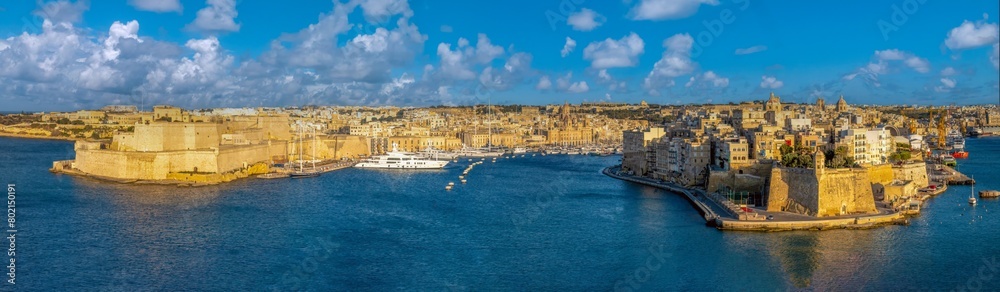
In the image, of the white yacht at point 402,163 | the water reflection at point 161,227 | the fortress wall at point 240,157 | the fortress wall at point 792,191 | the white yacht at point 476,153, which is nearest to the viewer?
the water reflection at point 161,227

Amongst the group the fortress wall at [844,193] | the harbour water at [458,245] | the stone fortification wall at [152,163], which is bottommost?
the harbour water at [458,245]

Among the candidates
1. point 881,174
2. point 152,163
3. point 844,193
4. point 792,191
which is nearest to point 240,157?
point 152,163

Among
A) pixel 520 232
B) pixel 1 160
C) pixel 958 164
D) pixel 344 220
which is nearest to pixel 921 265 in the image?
pixel 520 232

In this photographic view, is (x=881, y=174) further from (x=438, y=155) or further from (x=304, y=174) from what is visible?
(x=438, y=155)

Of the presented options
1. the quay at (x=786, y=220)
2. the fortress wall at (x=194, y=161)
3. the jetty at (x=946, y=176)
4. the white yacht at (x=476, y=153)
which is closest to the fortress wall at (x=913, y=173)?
the jetty at (x=946, y=176)

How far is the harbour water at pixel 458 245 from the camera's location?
10.7 m

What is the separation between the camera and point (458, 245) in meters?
13.1

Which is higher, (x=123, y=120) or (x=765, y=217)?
(x=123, y=120)

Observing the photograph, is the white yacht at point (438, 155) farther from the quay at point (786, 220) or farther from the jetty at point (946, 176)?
the quay at point (786, 220)

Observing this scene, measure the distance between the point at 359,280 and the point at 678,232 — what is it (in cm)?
641

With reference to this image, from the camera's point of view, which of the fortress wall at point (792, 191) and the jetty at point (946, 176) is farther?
the jetty at point (946, 176)

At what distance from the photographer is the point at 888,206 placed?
16.0 meters

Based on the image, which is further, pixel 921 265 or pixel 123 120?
pixel 123 120

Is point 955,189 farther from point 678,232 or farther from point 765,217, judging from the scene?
point 678,232
